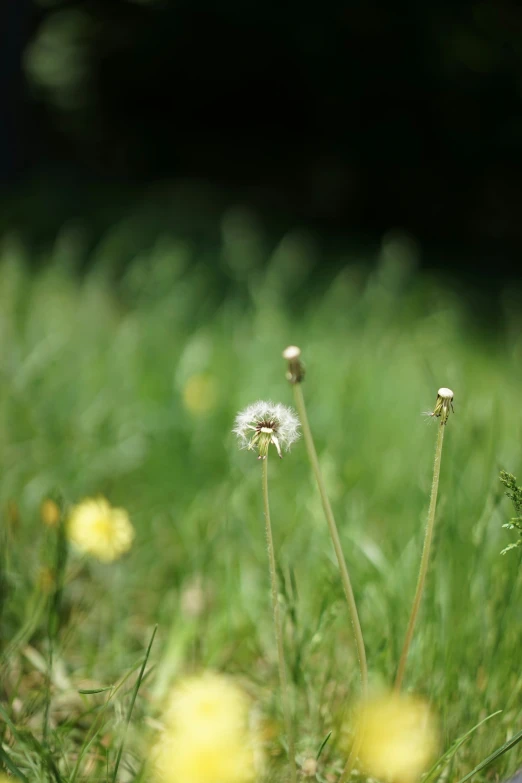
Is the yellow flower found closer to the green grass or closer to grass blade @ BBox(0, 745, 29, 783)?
the green grass

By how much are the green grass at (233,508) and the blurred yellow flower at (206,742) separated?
4 centimetres

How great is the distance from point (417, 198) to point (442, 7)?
1107 mm

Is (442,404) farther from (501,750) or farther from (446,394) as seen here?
(501,750)

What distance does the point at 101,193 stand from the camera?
15.8 feet

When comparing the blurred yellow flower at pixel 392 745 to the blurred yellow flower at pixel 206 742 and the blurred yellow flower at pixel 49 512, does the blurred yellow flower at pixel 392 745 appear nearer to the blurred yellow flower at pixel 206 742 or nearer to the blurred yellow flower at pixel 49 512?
the blurred yellow flower at pixel 206 742

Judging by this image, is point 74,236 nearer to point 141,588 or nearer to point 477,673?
point 141,588

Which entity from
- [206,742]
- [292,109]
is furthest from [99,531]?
[292,109]

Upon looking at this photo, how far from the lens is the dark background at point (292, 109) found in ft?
13.4

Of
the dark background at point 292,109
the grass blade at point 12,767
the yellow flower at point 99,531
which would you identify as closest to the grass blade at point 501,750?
the grass blade at point 12,767

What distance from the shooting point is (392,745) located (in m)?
0.79

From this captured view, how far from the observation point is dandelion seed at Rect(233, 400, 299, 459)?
2.12 ft

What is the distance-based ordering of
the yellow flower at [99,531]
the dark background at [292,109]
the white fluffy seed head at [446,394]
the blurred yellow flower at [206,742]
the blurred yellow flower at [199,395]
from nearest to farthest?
the white fluffy seed head at [446,394] < the blurred yellow flower at [206,742] < the yellow flower at [99,531] < the blurred yellow flower at [199,395] < the dark background at [292,109]

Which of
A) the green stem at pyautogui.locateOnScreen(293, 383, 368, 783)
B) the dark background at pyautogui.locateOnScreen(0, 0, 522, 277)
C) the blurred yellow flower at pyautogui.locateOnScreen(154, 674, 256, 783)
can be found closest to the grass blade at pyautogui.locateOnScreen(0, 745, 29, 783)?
the blurred yellow flower at pyautogui.locateOnScreen(154, 674, 256, 783)

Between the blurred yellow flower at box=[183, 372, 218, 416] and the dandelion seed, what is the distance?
1.10 m
